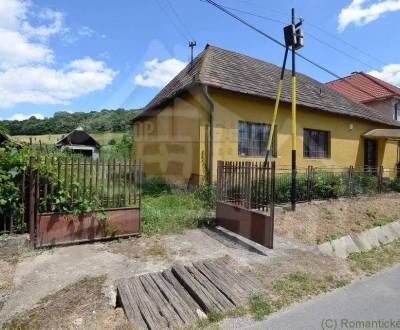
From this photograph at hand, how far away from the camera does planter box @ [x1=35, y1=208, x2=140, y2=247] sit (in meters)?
5.89

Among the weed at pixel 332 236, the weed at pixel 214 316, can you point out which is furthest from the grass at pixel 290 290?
the weed at pixel 332 236

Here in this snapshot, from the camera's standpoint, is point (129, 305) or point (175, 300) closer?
point (129, 305)

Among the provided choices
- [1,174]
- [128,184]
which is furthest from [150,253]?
[1,174]

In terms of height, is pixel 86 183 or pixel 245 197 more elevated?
pixel 86 183

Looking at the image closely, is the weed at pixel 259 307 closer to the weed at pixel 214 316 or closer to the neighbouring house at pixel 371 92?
the weed at pixel 214 316

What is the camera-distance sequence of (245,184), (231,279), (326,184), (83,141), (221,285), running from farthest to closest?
(83,141) < (326,184) < (245,184) < (231,279) < (221,285)

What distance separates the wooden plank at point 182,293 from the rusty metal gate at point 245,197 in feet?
8.07

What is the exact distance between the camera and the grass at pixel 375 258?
602cm

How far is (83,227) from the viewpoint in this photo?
6.23 metres

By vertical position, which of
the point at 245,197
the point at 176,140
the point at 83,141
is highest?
the point at 83,141

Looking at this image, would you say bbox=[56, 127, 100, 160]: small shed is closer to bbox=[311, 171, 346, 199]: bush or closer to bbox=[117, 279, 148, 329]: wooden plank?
bbox=[311, 171, 346, 199]: bush

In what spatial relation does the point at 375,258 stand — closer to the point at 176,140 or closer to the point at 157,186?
the point at 157,186

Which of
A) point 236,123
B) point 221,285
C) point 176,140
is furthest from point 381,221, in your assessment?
point 176,140

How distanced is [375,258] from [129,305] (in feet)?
16.7
